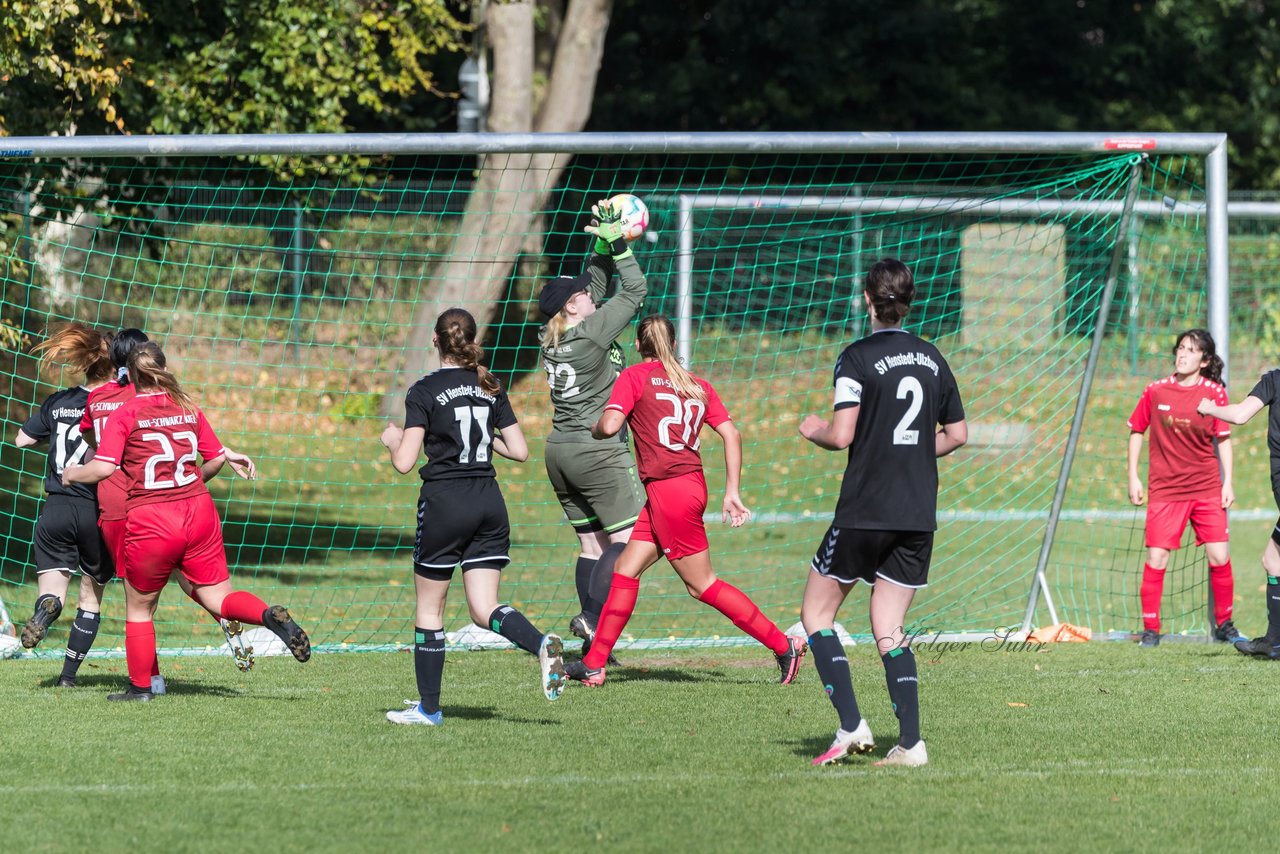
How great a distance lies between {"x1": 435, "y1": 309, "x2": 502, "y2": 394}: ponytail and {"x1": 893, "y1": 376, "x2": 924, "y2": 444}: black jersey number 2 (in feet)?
6.13

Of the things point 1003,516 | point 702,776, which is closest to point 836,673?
point 702,776

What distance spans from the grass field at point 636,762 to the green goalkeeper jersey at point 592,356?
4.48 feet

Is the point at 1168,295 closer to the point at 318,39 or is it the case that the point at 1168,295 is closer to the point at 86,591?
the point at 318,39

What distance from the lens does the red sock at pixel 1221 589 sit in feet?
29.3

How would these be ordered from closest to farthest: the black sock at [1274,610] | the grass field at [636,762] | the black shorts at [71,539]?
1. the grass field at [636,762]
2. the black shorts at [71,539]
3. the black sock at [1274,610]

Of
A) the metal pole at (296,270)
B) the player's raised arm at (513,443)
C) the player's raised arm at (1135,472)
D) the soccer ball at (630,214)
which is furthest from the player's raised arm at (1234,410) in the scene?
the metal pole at (296,270)

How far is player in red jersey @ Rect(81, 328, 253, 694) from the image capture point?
23.5 feet

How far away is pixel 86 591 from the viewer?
7.83 m

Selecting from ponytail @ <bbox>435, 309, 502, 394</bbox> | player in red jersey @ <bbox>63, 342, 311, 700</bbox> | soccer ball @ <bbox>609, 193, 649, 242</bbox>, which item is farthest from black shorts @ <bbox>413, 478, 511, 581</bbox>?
soccer ball @ <bbox>609, 193, 649, 242</bbox>

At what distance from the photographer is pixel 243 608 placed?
7.00 m

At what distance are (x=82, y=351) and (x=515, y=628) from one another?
2582 millimetres

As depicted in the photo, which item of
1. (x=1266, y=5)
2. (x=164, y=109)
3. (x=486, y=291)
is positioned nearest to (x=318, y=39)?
(x=164, y=109)

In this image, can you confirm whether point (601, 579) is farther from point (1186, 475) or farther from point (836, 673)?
point (1186, 475)

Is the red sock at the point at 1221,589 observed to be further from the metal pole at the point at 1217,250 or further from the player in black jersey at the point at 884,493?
the player in black jersey at the point at 884,493
